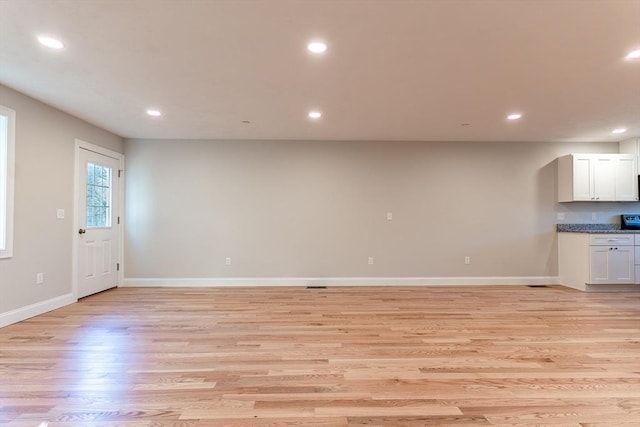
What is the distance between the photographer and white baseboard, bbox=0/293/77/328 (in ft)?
11.2

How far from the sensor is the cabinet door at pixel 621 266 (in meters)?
5.01

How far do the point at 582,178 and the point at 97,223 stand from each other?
7.64 m

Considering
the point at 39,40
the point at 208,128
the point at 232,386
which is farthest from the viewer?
the point at 208,128

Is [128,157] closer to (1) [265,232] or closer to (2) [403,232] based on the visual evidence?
(1) [265,232]

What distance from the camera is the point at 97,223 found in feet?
16.3

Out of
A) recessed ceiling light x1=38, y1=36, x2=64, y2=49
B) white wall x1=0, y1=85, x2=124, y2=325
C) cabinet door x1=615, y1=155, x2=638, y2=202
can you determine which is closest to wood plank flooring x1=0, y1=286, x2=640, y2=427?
white wall x1=0, y1=85, x2=124, y2=325

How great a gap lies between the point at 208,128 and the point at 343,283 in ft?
→ 10.7

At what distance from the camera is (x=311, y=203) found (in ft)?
18.5

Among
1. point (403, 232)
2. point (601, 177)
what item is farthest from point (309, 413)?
point (601, 177)

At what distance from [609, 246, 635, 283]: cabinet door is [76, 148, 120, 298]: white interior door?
7.74 meters

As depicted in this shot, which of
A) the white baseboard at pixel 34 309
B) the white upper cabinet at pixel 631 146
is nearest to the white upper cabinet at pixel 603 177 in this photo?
the white upper cabinet at pixel 631 146

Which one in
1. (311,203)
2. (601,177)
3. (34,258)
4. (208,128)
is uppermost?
(208,128)

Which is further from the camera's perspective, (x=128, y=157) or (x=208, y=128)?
(x=128, y=157)

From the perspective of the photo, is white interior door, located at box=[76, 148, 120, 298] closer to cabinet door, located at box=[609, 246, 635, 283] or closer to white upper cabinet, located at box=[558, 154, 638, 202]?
white upper cabinet, located at box=[558, 154, 638, 202]
